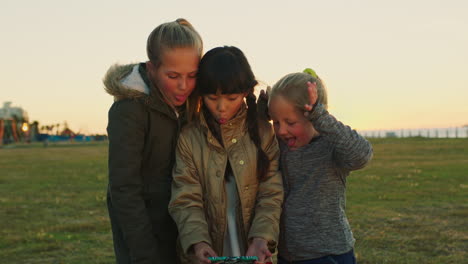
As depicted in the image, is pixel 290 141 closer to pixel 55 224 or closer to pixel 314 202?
pixel 314 202

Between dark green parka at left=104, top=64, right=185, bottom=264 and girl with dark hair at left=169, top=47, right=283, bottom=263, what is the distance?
107mm

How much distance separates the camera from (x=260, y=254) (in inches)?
110

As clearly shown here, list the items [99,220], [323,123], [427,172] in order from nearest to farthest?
1. [323,123]
2. [99,220]
3. [427,172]

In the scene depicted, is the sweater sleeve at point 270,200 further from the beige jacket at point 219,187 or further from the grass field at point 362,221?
the grass field at point 362,221

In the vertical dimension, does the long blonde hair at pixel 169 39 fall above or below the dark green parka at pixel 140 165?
above

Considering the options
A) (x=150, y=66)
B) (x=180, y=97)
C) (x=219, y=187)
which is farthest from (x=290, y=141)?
(x=150, y=66)

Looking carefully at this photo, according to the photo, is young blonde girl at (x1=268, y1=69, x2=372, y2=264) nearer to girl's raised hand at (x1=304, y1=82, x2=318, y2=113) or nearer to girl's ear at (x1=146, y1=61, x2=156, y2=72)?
girl's raised hand at (x1=304, y1=82, x2=318, y2=113)

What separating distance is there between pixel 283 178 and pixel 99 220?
6.42 metres

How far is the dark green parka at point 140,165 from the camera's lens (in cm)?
284

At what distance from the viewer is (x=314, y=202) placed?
2.97 m

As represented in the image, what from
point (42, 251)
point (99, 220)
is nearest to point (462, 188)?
point (99, 220)

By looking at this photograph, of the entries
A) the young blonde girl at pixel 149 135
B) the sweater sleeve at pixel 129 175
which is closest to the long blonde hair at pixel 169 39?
the young blonde girl at pixel 149 135

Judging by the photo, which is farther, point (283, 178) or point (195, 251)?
point (283, 178)

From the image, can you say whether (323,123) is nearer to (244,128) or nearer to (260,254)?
(244,128)
